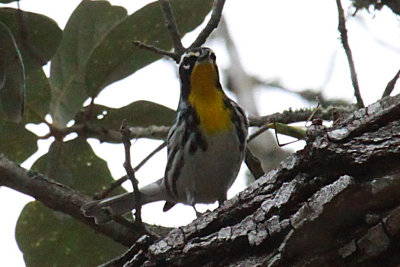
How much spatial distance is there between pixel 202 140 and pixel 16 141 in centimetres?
111

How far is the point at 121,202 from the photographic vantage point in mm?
4547

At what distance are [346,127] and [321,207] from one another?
0.95 feet

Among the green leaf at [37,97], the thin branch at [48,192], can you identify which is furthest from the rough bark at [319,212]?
the green leaf at [37,97]

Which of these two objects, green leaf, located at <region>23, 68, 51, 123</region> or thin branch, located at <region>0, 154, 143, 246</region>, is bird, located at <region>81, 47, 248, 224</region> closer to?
thin branch, located at <region>0, 154, 143, 246</region>

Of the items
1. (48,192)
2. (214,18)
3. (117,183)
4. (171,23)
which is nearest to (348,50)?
(214,18)

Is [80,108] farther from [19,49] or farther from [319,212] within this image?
[319,212]

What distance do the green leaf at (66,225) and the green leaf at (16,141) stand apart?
0.35 ft

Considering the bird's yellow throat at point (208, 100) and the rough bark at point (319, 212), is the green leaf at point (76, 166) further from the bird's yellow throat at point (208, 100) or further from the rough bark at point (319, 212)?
the rough bark at point (319, 212)

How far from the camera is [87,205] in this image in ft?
12.5

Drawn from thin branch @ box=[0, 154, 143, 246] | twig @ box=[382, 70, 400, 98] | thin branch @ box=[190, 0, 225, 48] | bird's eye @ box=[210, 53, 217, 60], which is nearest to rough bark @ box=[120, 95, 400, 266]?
twig @ box=[382, 70, 400, 98]

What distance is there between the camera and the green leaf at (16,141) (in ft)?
14.1

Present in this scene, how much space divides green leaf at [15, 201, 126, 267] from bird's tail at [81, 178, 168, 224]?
0.72 feet

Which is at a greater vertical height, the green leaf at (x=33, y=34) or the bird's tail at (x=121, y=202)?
the green leaf at (x=33, y=34)

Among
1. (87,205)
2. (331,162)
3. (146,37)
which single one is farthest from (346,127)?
(146,37)
